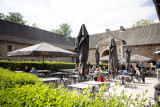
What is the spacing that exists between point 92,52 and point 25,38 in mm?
16573

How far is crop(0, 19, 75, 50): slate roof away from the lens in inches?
915

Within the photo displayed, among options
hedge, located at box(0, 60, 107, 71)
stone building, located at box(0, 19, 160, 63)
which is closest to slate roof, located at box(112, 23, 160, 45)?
stone building, located at box(0, 19, 160, 63)

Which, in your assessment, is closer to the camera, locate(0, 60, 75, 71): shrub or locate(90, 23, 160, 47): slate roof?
locate(0, 60, 75, 71): shrub

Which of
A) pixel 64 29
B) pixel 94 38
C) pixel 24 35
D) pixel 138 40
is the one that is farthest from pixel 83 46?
pixel 64 29

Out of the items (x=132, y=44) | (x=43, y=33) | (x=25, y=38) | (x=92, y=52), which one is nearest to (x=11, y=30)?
(x=25, y=38)

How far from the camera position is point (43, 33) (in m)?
30.7

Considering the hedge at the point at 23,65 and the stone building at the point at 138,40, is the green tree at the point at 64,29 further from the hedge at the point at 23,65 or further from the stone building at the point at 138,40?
the hedge at the point at 23,65

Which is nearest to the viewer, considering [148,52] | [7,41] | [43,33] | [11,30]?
[7,41]

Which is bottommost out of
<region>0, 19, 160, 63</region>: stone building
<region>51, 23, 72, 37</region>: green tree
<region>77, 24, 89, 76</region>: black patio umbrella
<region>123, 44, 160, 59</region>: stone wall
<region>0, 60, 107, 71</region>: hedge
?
<region>0, 60, 107, 71</region>: hedge

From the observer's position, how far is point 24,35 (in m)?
26.0

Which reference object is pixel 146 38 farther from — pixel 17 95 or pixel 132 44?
pixel 17 95

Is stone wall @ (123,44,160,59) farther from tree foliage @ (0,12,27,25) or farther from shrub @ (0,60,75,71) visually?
tree foliage @ (0,12,27,25)

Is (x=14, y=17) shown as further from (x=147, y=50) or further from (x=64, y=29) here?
(x=147, y=50)

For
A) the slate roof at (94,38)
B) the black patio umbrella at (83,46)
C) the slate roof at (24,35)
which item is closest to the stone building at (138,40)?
the slate roof at (94,38)
